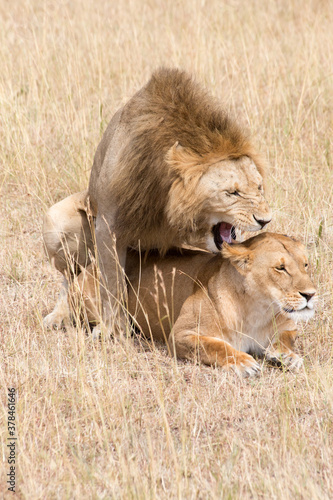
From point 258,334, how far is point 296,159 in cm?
253

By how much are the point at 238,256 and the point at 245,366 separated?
1.86 feet

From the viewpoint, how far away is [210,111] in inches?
162

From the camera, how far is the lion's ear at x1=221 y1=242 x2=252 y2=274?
3986 mm

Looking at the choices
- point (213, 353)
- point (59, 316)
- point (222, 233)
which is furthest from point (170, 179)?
point (59, 316)

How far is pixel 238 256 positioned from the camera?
13.1ft

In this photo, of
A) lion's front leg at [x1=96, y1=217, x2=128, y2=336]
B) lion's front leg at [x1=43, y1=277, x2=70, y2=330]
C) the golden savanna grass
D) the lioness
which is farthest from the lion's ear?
lion's front leg at [x1=43, y1=277, x2=70, y2=330]

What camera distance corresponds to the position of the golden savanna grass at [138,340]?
9.77 feet

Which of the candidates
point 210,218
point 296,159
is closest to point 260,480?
point 210,218

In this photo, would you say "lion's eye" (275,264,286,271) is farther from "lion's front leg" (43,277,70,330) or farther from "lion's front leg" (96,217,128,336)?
"lion's front leg" (43,277,70,330)

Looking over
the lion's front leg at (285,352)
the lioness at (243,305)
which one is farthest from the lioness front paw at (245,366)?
the lion's front leg at (285,352)

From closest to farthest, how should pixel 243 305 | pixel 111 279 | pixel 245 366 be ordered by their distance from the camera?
pixel 245 366 < pixel 243 305 < pixel 111 279

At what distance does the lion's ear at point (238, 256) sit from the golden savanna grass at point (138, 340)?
535 millimetres

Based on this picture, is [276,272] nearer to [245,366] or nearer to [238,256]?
[238,256]

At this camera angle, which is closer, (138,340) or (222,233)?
(222,233)
